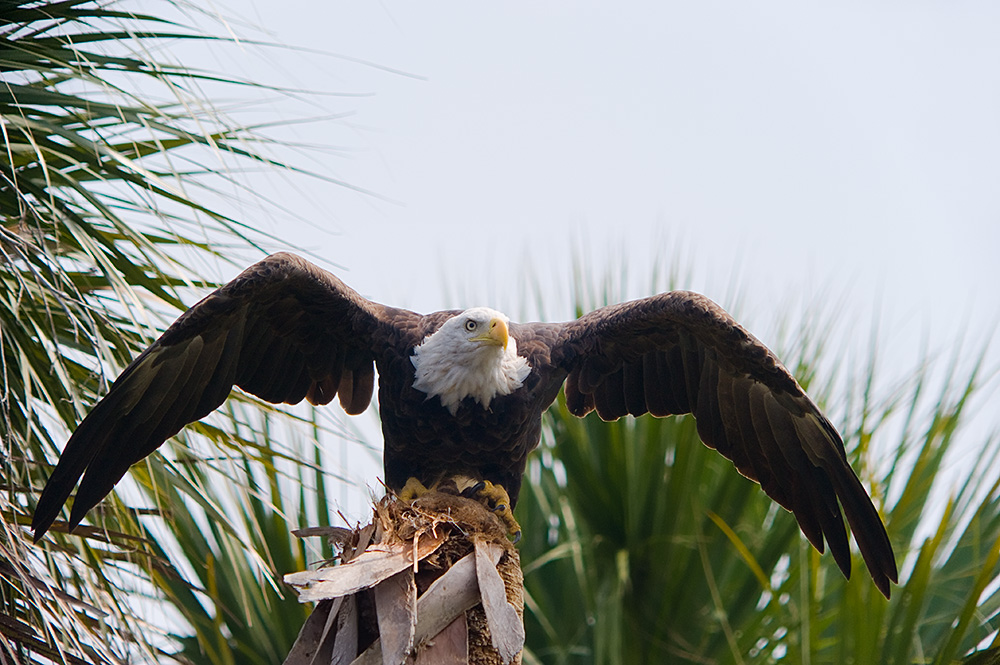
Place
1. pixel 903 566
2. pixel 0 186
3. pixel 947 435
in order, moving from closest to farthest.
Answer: pixel 0 186 < pixel 947 435 < pixel 903 566

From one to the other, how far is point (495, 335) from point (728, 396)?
0.90 meters

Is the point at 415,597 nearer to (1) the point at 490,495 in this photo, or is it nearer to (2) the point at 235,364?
(1) the point at 490,495

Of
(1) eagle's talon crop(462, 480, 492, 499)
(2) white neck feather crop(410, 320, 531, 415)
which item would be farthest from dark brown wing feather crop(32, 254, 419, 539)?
(1) eagle's talon crop(462, 480, 492, 499)

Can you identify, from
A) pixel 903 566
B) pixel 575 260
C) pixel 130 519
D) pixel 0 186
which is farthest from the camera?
pixel 575 260

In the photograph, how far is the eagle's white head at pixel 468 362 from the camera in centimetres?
354

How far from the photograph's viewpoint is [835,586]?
14.3 ft

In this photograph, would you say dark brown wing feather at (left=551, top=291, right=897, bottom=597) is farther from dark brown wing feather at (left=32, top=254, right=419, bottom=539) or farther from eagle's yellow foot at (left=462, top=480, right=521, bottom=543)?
dark brown wing feather at (left=32, top=254, right=419, bottom=539)

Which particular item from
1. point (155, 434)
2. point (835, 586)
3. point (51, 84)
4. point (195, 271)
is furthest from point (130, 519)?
point (835, 586)

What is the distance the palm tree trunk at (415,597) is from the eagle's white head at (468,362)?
78cm

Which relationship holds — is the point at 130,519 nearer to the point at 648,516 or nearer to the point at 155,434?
the point at 155,434

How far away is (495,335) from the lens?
351 centimetres

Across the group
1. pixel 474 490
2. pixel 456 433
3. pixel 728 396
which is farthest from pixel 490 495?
pixel 728 396

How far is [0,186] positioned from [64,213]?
0.65 ft

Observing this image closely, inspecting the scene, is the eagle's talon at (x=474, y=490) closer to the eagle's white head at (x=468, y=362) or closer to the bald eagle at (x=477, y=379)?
the bald eagle at (x=477, y=379)
